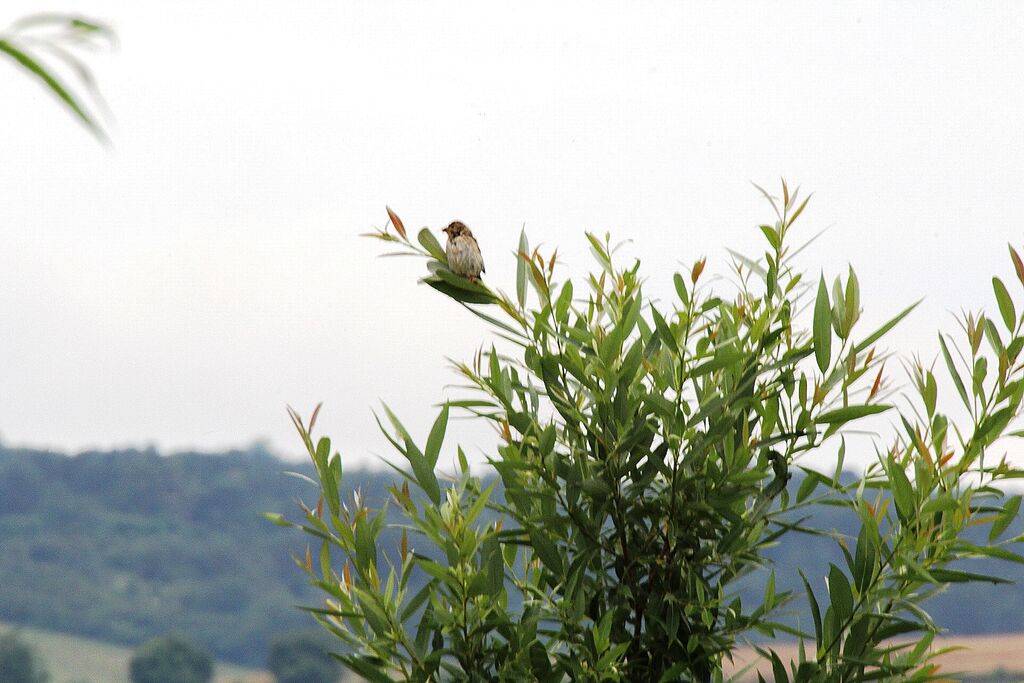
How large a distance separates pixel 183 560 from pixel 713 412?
18.9 meters

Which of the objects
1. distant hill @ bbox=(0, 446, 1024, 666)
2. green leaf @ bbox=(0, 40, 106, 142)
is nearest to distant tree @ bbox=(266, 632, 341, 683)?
distant hill @ bbox=(0, 446, 1024, 666)

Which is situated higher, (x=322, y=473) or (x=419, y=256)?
(x=419, y=256)

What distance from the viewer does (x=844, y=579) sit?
39.8 inches

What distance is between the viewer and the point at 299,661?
16984mm

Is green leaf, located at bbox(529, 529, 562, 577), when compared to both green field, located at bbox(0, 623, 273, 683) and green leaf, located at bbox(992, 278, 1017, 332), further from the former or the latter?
green field, located at bbox(0, 623, 273, 683)

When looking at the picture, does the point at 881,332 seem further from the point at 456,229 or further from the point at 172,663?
the point at 172,663

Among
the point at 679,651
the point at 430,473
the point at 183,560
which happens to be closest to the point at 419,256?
the point at 430,473

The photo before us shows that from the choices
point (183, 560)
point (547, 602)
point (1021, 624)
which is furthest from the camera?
point (183, 560)

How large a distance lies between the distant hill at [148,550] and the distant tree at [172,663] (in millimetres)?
333

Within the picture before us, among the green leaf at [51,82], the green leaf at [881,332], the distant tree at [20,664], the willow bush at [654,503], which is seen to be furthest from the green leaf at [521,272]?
the distant tree at [20,664]

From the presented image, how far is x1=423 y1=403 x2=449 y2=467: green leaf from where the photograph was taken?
102 centimetres

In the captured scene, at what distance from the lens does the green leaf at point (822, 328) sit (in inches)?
40.3

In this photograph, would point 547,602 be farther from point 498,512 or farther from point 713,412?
point 713,412

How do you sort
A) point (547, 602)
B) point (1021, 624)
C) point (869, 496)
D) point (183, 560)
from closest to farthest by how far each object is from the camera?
point (547, 602) < point (869, 496) < point (1021, 624) < point (183, 560)
